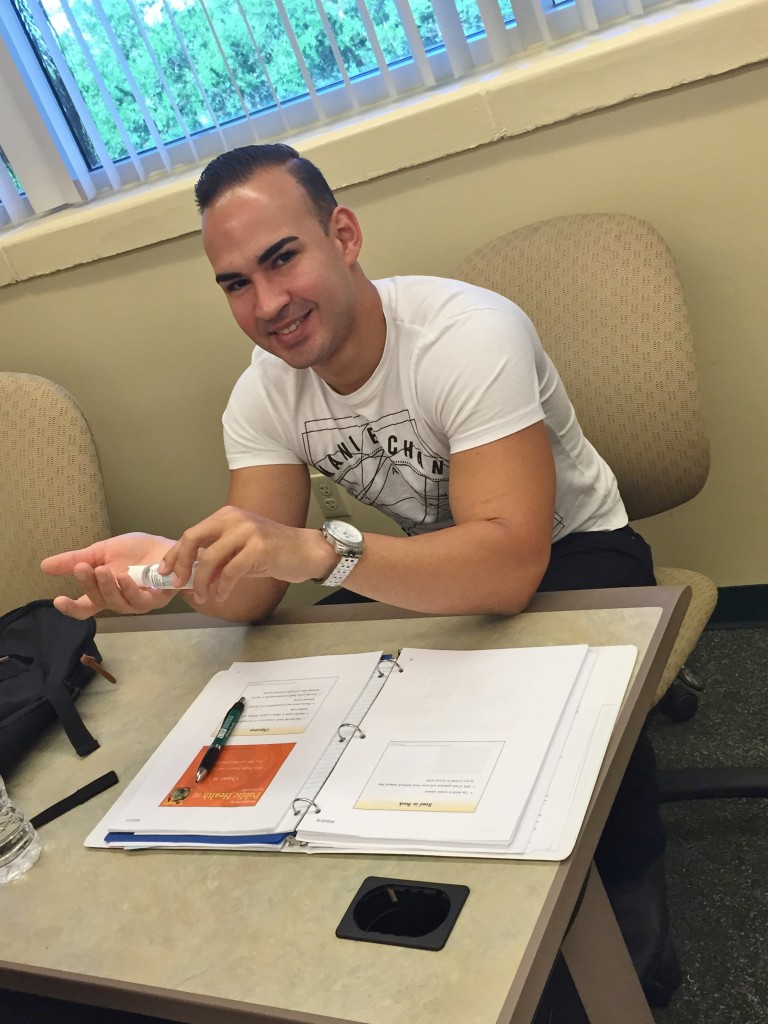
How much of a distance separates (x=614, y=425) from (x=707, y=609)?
1.11 feet

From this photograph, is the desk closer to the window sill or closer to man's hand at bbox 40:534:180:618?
man's hand at bbox 40:534:180:618

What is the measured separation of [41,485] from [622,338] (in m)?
1.09

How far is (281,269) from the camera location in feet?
4.47

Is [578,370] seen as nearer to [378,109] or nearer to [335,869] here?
[378,109]

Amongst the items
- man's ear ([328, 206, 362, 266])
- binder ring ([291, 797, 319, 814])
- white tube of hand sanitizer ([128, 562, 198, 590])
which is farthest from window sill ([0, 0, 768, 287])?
binder ring ([291, 797, 319, 814])

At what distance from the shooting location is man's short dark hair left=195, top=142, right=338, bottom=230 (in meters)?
1.36

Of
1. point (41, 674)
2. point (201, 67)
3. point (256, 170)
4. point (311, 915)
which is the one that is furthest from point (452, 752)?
point (201, 67)

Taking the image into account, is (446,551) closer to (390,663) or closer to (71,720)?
(390,663)

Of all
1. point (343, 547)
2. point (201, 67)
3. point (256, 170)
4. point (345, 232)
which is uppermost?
point (201, 67)

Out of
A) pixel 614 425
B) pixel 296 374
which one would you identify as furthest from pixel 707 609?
pixel 296 374

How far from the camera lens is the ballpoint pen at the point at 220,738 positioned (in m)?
1.01

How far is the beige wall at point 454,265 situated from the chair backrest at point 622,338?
0.17 m

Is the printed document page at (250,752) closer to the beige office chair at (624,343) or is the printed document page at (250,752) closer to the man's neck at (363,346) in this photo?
the man's neck at (363,346)

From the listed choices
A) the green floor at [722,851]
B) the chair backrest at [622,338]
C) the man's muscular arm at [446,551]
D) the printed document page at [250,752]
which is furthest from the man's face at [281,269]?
the green floor at [722,851]
